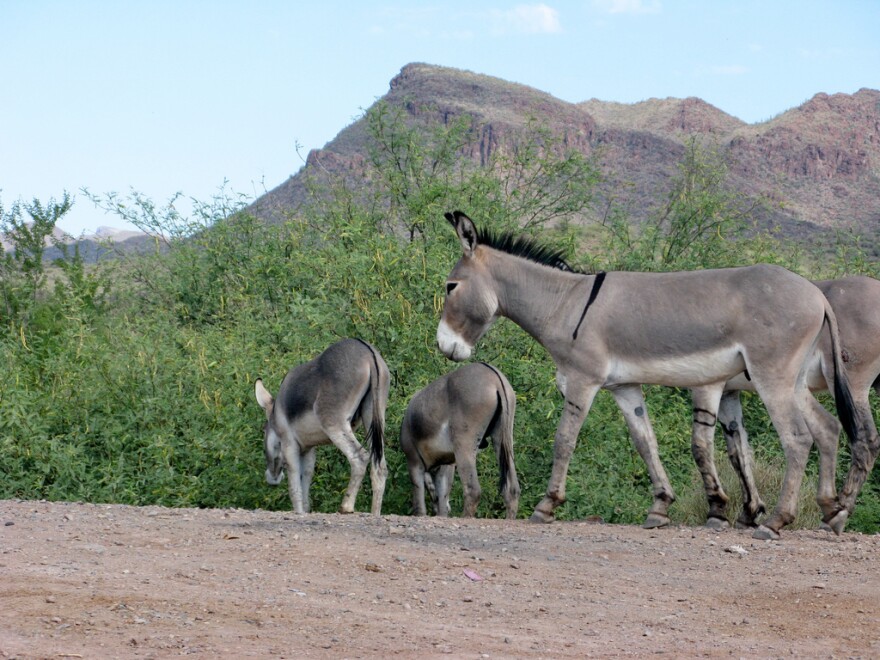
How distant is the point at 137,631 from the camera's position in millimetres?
4484

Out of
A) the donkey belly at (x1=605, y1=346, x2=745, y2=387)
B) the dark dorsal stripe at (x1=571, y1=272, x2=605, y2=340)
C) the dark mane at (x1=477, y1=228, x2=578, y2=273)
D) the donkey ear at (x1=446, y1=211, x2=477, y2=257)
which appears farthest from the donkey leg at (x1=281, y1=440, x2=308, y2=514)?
the donkey belly at (x1=605, y1=346, x2=745, y2=387)

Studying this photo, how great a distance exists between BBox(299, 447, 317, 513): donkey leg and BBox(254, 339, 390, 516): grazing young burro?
11cm

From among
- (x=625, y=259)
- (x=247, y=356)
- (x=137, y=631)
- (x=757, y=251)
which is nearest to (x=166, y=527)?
(x=137, y=631)

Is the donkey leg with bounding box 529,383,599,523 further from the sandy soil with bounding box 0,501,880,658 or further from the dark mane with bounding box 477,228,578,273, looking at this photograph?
the dark mane with bounding box 477,228,578,273

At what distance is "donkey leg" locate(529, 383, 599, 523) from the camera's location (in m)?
7.90

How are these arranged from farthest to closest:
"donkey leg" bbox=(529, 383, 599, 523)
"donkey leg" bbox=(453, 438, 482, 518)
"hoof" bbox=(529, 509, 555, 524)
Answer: "donkey leg" bbox=(453, 438, 482, 518) → "hoof" bbox=(529, 509, 555, 524) → "donkey leg" bbox=(529, 383, 599, 523)

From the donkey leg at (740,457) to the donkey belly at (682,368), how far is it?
0.90m

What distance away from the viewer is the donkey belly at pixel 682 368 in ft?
25.3

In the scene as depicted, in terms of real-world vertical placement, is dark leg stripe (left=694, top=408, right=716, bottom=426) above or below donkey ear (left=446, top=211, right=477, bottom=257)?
below

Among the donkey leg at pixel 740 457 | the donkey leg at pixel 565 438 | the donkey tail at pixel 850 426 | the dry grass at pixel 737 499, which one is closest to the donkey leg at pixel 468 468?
the donkey leg at pixel 565 438

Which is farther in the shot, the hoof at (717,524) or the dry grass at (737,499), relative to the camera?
the dry grass at (737,499)

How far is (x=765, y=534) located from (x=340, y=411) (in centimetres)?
371

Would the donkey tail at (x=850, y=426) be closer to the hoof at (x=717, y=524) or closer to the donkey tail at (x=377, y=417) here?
the hoof at (x=717, y=524)

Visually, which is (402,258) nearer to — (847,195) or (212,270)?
(212,270)
